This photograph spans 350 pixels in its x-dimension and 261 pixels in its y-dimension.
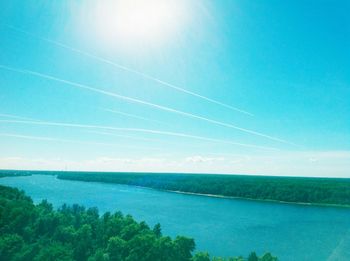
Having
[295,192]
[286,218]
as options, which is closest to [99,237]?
[286,218]

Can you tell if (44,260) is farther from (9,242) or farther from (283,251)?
(283,251)

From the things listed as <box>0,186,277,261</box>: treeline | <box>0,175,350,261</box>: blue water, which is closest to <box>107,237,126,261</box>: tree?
<box>0,186,277,261</box>: treeline

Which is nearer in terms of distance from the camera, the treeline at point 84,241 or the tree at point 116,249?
the treeline at point 84,241

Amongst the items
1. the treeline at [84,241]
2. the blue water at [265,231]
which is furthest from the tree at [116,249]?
the blue water at [265,231]

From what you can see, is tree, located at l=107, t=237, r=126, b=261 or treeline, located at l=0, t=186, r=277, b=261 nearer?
treeline, located at l=0, t=186, r=277, b=261

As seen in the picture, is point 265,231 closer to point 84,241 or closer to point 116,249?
point 116,249

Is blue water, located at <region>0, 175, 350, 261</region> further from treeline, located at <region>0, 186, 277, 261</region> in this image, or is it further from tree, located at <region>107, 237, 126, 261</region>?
tree, located at <region>107, 237, 126, 261</region>

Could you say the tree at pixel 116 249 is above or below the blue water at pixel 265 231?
above

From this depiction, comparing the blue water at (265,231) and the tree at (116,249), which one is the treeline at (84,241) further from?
the blue water at (265,231)
